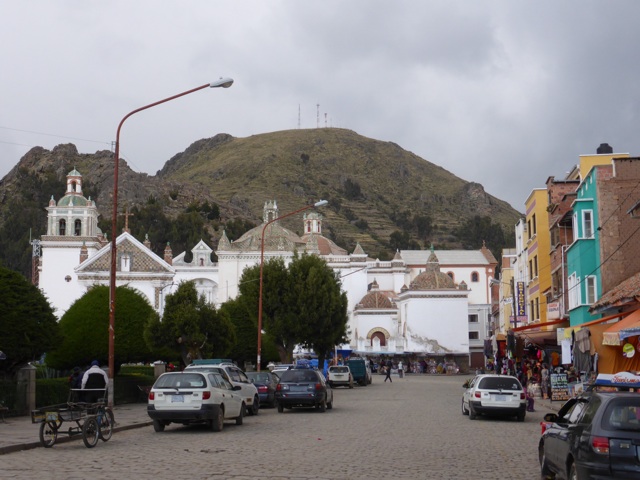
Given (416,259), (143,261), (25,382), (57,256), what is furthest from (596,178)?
(416,259)

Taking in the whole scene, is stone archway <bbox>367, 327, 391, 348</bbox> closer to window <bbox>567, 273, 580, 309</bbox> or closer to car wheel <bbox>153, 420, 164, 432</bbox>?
window <bbox>567, 273, 580, 309</bbox>

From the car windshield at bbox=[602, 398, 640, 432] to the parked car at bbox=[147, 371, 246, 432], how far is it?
12012 mm

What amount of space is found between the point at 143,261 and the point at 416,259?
50546mm

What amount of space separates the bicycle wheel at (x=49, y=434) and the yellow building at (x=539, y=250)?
104ft

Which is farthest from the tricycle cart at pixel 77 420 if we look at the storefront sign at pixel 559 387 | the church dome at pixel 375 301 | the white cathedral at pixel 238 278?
the church dome at pixel 375 301

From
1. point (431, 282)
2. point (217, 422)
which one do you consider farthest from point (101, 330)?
point (431, 282)

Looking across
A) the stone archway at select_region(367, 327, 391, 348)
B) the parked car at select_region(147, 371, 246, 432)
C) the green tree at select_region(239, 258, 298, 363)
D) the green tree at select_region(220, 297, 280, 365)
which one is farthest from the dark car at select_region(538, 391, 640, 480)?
the stone archway at select_region(367, 327, 391, 348)

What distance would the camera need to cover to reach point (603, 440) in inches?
364

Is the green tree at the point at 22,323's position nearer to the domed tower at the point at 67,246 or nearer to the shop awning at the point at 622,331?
the shop awning at the point at 622,331

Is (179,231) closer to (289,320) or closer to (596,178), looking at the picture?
(289,320)

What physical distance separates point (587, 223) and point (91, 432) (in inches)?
924

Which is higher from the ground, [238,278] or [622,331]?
[238,278]

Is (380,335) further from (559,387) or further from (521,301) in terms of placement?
(559,387)

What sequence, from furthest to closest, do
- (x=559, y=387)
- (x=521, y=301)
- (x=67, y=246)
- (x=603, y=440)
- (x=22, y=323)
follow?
(x=67, y=246), (x=521, y=301), (x=559, y=387), (x=22, y=323), (x=603, y=440)
